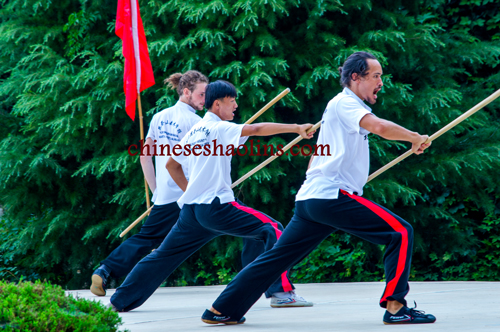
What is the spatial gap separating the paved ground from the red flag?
2.06m

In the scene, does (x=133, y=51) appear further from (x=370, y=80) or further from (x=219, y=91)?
(x=370, y=80)

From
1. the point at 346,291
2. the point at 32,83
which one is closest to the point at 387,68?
the point at 346,291

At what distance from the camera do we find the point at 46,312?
8.09 feet

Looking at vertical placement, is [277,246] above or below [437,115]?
below

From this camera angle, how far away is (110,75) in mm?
6812

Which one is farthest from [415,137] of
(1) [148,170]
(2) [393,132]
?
(1) [148,170]

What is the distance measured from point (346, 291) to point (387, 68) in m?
2.88

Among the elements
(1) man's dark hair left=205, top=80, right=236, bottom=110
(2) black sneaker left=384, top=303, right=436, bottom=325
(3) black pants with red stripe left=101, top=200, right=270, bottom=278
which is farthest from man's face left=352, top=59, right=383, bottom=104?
(3) black pants with red stripe left=101, top=200, right=270, bottom=278

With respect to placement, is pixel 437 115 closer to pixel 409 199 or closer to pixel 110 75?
pixel 409 199

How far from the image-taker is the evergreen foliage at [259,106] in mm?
6562

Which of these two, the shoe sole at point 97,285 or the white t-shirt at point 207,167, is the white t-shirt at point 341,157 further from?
the shoe sole at point 97,285

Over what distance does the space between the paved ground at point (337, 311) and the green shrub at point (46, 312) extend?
0.85 meters

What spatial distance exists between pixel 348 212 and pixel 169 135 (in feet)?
7.16

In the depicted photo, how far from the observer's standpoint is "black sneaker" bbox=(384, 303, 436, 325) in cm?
329
